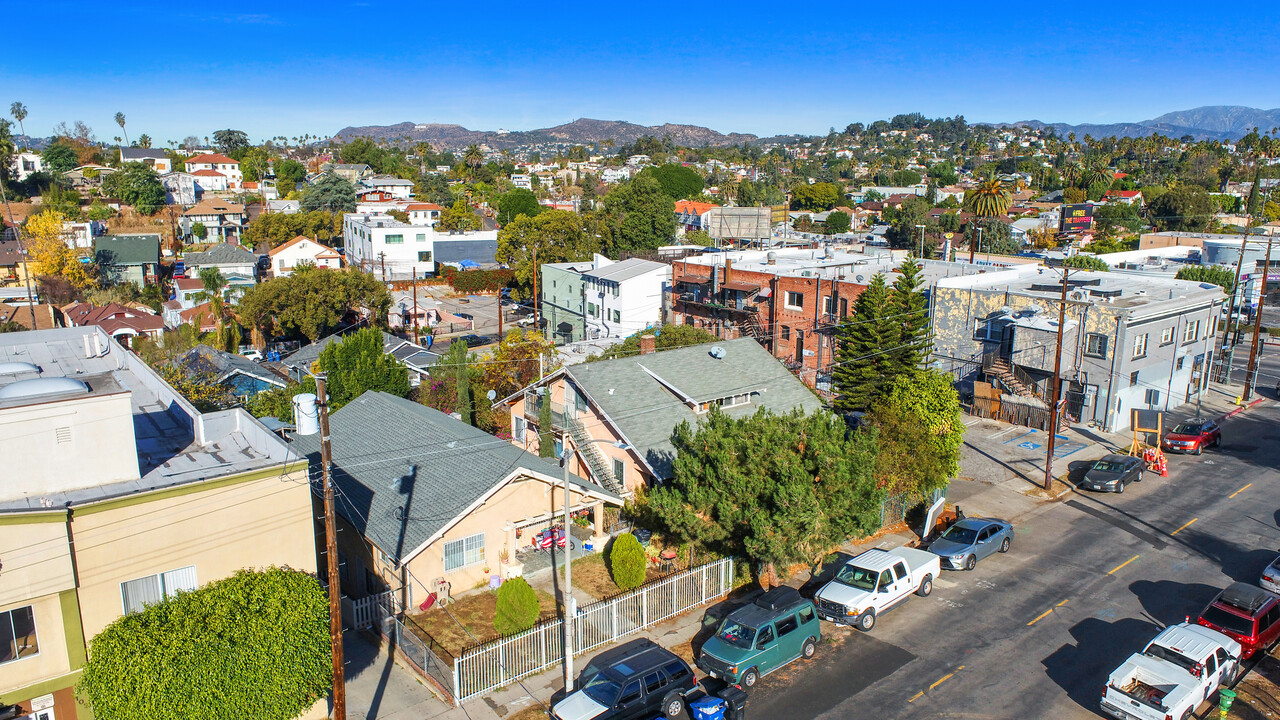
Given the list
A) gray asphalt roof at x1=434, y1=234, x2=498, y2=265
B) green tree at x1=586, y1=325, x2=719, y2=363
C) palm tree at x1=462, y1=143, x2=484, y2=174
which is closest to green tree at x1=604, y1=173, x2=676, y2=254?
gray asphalt roof at x1=434, y1=234, x2=498, y2=265

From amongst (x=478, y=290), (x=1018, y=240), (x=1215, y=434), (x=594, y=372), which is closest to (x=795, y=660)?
(x=594, y=372)

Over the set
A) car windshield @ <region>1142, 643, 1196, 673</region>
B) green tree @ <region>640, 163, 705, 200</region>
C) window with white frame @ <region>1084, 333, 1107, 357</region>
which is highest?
green tree @ <region>640, 163, 705, 200</region>

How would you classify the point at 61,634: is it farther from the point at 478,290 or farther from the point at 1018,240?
the point at 1018,240

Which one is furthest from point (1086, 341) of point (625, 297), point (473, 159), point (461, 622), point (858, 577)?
point (473, 159)

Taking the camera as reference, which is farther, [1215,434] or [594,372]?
[1215,434]

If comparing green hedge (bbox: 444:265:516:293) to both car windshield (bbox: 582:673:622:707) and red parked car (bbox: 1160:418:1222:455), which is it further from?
car windshield (bbox: 582:673:622:707)

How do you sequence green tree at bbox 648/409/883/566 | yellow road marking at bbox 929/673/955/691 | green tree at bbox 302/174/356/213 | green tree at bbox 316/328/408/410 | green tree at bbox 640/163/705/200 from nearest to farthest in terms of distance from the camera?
yellow road marking at bbox 929/673/955/691 → green tree at bbox 648/409/883/566 → green tree at bbox 316/328/408/410 → green tree at bbox 302/174/356/213 → green tree at bbox 640/163/705/200
